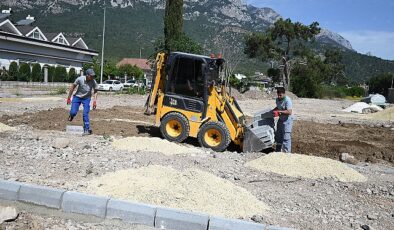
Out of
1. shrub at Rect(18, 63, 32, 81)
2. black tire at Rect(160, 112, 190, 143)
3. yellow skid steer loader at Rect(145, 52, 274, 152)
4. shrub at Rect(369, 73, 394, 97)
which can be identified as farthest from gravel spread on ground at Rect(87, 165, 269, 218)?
shrub at Rect(369, 73, 394, 97)

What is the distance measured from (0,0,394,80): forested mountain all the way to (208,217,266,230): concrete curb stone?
59185 millimetres

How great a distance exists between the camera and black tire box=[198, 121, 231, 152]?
8.97 m

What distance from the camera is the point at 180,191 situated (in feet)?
17.2

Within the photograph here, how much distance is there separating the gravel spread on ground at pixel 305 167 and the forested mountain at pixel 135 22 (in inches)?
2203

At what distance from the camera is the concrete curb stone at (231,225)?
4.41 meters

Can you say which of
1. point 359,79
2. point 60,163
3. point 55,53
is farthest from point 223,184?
point 359,79

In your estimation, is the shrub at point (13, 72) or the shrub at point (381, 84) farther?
the shrub at point (381, 84)

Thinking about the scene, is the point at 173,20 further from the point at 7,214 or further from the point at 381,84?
the point at 381,84

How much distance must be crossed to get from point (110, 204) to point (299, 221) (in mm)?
2259

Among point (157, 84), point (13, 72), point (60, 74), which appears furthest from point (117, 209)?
point (60, 74)

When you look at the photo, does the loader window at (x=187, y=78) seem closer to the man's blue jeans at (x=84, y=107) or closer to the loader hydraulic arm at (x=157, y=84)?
the loader hydraulic arm at (x=157, y=84)

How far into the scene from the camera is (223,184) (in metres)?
5.66

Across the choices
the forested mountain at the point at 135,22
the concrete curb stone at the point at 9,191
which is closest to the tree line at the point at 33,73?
the forested mountain at the point at 135,22

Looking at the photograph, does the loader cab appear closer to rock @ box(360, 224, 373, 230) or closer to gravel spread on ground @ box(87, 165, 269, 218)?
gravel spread on ground @ box(87, 165, 269, 218)
